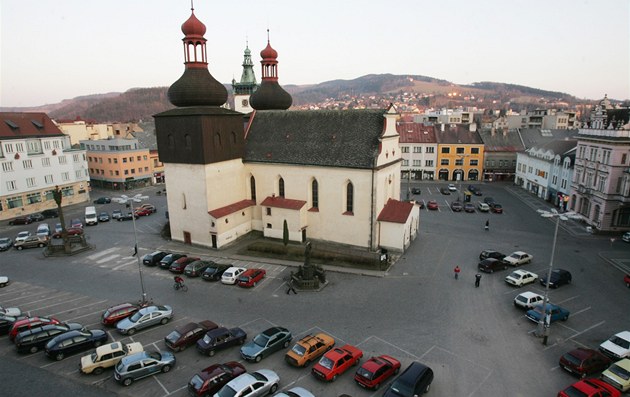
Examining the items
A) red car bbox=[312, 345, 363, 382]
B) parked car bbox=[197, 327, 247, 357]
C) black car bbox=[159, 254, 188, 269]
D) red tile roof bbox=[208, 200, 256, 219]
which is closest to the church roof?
red tile roof bbox=[208, 200, 256, 219]

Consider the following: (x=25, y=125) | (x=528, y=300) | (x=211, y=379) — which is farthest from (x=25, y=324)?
(x=25, y=125)

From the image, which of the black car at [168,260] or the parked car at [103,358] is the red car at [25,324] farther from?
the black car at [168,260]

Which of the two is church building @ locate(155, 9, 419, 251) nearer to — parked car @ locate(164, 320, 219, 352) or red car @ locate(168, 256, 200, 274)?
red car @ locate(168, 256, 200, 274)

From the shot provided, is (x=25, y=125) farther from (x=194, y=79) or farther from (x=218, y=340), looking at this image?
(x=218, y=340)

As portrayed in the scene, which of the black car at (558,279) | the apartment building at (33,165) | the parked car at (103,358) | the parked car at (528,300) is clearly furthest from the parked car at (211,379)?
the apartment building at (33,165)

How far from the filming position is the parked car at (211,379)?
20.5 m

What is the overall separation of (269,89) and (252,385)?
4233cm

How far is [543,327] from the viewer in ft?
88.8

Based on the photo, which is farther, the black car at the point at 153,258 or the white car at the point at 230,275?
the black car at the point at 153,258

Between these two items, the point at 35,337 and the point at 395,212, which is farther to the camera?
the point at 395,212

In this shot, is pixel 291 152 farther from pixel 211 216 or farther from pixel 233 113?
pixel 211 216

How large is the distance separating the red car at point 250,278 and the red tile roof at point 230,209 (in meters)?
9.91

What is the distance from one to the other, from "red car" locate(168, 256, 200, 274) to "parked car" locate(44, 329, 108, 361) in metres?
12.0

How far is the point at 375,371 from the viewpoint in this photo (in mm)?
21484
